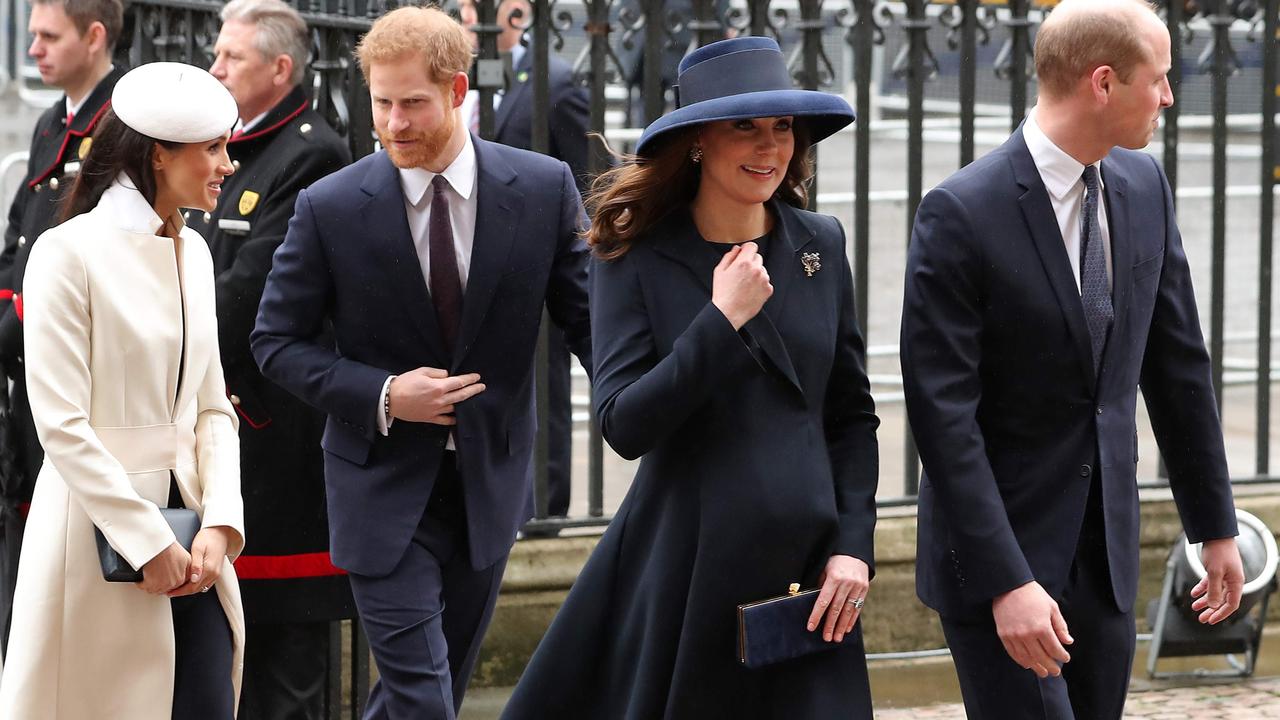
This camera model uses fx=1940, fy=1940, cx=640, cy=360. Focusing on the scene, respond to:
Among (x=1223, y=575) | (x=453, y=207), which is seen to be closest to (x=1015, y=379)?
(x=1223, y=575)

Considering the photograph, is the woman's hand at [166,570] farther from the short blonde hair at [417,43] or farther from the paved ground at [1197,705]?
the paved ground at [1197,705]

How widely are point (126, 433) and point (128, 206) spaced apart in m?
0.49

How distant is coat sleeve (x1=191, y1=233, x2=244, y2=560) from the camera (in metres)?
4.25

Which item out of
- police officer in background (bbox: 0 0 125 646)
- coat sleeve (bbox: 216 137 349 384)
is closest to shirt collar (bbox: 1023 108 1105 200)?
coat sleeve (bbox: 216 137 349 384)

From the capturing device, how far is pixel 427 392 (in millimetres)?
4438

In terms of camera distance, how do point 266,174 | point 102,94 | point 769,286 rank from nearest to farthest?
point 769,286
point 266,174
point 102,94

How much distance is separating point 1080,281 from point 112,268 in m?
2.01

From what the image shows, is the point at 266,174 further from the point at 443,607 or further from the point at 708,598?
the point at 708,598

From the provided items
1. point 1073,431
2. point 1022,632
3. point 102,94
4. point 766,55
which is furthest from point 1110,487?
point 102,94

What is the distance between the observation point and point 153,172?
421 cm

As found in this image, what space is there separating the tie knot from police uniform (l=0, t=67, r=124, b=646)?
262 cm

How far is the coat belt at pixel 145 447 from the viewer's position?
412cm

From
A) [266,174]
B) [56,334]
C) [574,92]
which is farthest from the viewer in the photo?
[574,92]

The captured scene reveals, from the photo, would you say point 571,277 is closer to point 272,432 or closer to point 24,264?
point 272,432
